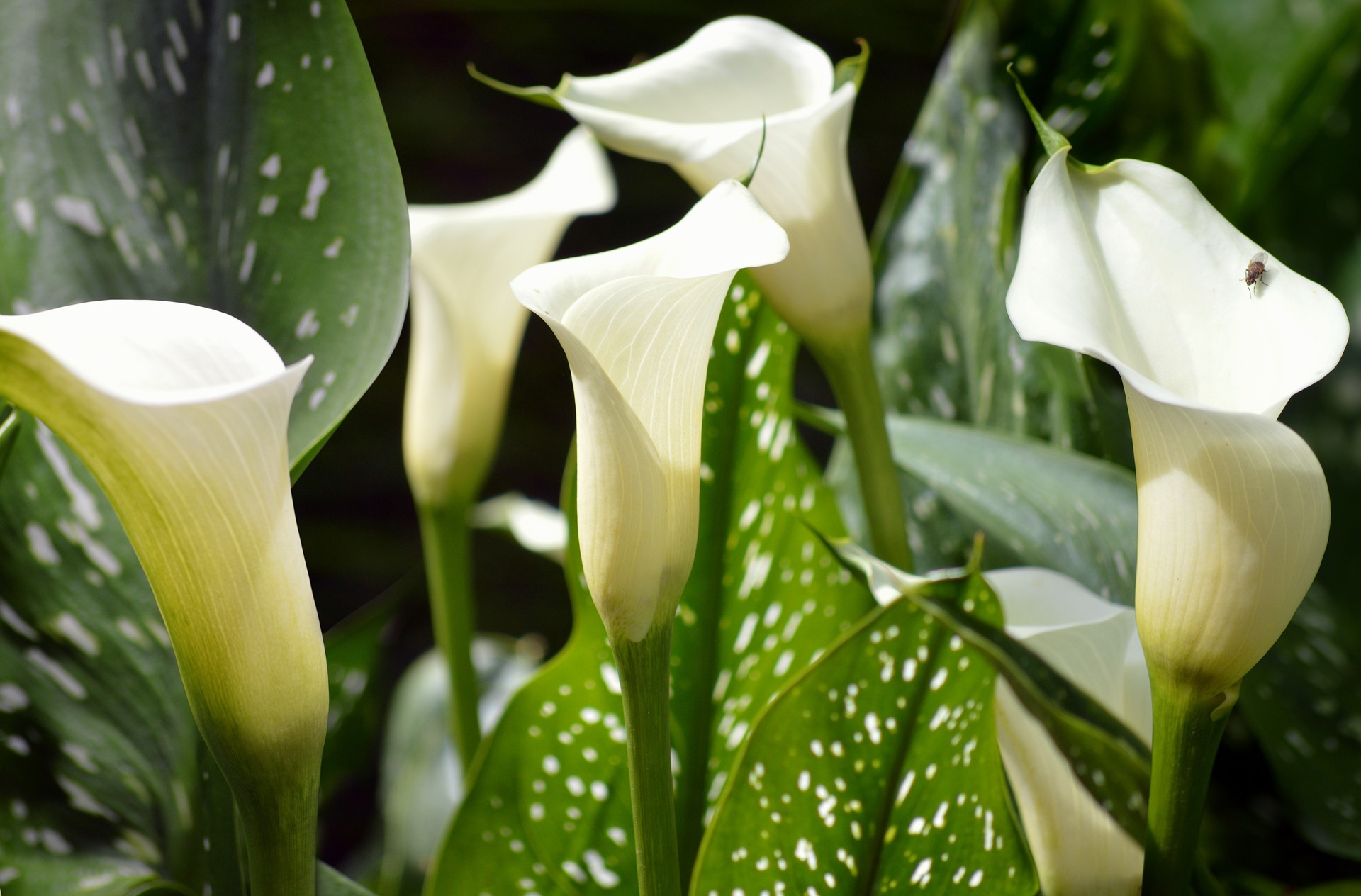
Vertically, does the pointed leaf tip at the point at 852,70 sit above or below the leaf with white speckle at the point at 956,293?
above

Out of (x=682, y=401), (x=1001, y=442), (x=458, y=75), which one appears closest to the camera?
(x=682, y=401)

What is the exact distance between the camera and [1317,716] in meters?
0.34

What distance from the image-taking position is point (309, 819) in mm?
204

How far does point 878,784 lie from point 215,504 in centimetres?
17

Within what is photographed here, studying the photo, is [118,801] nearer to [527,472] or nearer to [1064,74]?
[1064,74]

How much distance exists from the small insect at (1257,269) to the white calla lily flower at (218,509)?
192mm

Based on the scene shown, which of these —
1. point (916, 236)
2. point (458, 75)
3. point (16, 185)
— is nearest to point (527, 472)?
point (458, 75)

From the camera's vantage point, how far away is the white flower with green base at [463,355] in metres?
0.37

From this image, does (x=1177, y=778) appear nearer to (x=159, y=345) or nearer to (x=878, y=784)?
(x=878, y=784)

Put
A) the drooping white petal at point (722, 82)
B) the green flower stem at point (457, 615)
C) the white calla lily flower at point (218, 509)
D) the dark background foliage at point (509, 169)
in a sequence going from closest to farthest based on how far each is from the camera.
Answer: the white calla lily flower at point (218, 509)
the drooping white petal at point (722, 82)
the green flower stem at point (457, 615)
the dark background foliage at point (509, 169)

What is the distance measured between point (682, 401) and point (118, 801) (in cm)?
20

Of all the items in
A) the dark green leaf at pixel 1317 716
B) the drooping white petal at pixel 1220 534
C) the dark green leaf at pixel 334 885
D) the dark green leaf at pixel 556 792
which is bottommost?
the dark green leaf at pixel 334 885

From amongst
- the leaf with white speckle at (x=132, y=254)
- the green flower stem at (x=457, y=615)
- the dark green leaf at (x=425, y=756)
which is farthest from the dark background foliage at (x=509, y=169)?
the leaf with white speckle at (x=132, y=254)

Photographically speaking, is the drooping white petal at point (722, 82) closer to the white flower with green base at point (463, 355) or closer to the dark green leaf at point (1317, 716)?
the white flower with green base at point (463, 355)
